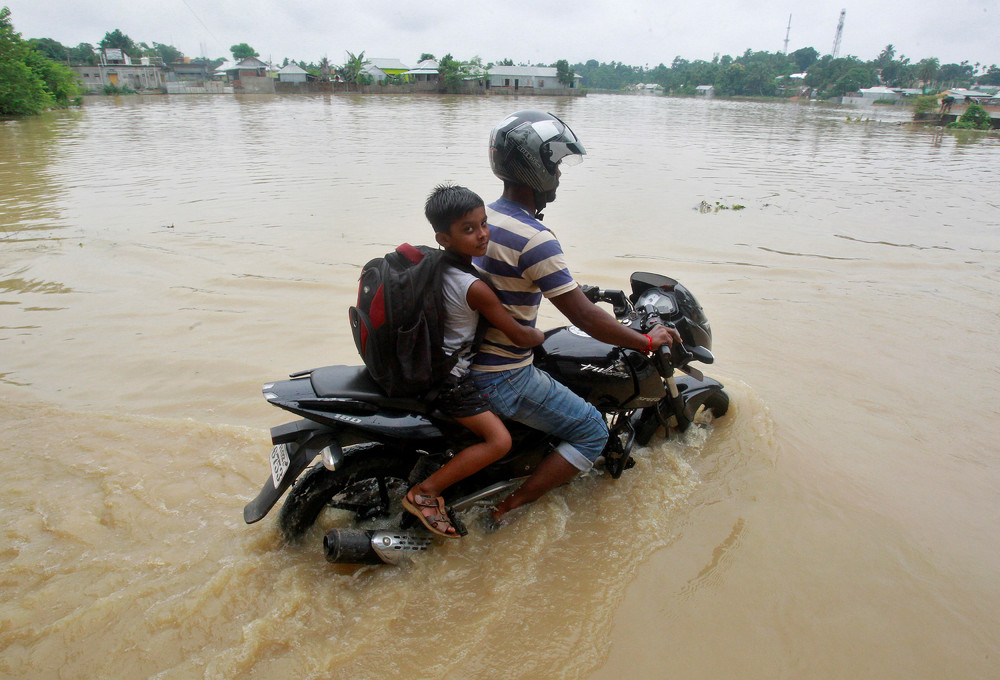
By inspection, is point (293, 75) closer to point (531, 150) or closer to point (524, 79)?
point (524, 79)

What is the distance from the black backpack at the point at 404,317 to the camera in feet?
7.07

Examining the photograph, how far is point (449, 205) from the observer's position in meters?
2.11

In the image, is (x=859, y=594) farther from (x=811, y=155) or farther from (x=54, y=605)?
(x=811, y=155)

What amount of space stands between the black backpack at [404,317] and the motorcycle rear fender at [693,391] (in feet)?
5.68

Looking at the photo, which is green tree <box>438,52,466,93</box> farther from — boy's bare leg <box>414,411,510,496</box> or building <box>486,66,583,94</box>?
boy's bare leg <box>414,411,510,496</box>

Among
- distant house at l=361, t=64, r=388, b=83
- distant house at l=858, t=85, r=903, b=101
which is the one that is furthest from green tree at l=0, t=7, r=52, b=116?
distant house at l=858, t=85, r=903, b=101

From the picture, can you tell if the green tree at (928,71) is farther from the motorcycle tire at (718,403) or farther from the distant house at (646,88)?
the motorcycle tire at (718,403)

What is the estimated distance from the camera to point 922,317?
6094 mm

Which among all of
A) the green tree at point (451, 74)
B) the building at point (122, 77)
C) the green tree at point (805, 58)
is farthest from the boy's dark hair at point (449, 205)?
the green tree at point (805, 58)

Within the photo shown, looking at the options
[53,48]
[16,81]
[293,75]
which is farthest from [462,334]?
[53,48]

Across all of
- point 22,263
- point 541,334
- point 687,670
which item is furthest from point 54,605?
point 22,263

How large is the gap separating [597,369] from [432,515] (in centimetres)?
101

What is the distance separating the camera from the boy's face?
2.14m

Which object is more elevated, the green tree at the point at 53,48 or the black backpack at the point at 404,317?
the green tree at the point at 53,48
